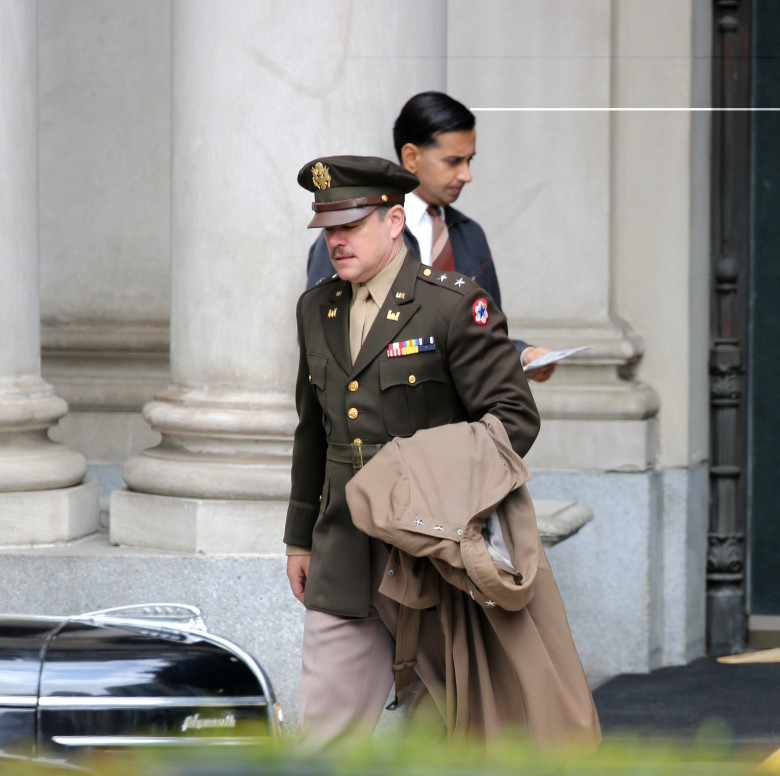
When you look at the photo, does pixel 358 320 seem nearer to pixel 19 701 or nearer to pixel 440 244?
pixel 440 244

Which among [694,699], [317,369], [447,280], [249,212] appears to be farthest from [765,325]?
[317,369]

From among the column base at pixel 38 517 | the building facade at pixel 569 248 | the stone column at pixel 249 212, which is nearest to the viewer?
the stone column at pixel 249 212

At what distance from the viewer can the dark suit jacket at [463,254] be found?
4.60 metres

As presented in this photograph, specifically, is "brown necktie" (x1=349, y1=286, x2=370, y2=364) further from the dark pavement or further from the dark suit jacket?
the dark pavement

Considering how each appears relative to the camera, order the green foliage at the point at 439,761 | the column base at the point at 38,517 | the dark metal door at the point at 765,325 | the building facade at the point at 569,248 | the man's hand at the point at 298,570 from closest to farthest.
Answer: the green foliage at the point at 439,761 → the man's hand at the point at 298,570 → the column base at the point at 38,517 → the building facade at the point at 569,248 → the dark metal door at the point at 765,325

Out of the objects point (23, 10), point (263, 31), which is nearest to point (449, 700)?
point (263, 31)

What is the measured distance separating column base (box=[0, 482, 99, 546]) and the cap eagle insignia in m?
2.40

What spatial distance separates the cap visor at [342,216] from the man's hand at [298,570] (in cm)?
89

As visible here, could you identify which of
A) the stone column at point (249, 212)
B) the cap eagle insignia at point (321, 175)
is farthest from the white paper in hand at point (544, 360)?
the stone column at point (249, 212)

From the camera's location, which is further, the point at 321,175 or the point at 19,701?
the point at 321,175

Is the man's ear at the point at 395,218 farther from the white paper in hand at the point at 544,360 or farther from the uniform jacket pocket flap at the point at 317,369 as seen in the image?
the white paper in hand at the point at 544,360

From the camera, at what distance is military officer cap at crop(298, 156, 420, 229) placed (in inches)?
143

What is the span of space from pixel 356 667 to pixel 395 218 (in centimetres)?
114

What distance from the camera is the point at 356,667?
145 inches
